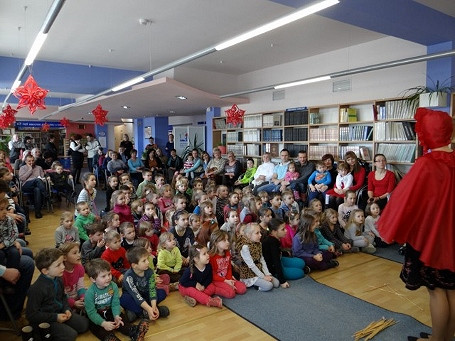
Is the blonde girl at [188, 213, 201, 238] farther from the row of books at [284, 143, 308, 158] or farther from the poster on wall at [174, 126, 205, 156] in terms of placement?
the poster on wall at [174, 126, 205, 156]

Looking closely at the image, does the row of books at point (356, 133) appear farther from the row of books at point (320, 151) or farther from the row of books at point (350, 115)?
the row of books at point (320, 151)

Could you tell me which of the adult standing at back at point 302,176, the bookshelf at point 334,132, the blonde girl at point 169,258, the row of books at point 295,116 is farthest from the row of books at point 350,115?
the blonde girl at point 169,258

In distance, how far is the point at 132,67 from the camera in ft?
29.7

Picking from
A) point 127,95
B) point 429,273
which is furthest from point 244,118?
point 429,273

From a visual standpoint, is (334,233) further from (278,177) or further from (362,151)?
(278,177)

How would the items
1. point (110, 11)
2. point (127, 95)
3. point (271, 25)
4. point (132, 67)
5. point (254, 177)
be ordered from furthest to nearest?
1. point (132, 67)
2. point (127, 95)
3. point (254, 177)
4. point (110, 11)
5. point (271, 25)

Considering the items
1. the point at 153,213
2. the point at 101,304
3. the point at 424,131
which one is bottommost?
the point at 101,304

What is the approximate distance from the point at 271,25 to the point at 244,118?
5791mm

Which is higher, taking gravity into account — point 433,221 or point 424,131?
point 424,131

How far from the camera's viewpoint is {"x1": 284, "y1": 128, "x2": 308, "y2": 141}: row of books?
7645mm

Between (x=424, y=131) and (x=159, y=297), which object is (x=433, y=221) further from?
(x=159, y=297)

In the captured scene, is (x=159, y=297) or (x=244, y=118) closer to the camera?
(x=159, y=297)

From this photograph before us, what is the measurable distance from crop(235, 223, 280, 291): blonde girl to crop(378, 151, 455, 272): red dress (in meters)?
1.51

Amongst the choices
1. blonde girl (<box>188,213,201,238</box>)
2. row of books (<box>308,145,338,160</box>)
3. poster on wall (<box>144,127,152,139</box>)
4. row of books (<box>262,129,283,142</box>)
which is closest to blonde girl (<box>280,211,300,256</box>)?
blonde girl (<box>188,213,201,238</box>)
